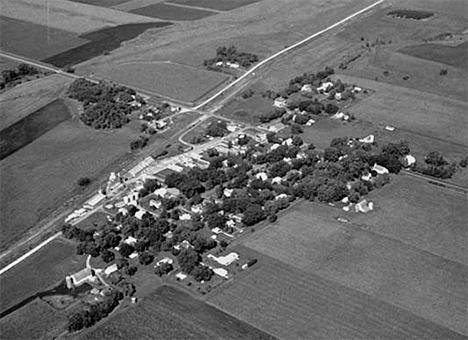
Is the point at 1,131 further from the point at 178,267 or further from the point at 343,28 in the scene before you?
the point at 343,28

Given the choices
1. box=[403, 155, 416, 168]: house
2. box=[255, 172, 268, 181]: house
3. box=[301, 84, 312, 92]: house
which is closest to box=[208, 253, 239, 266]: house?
box=[255, 172, 268, 181]: house

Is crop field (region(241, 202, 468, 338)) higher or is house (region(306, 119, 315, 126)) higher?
house (region(306, 119, 315, 126))

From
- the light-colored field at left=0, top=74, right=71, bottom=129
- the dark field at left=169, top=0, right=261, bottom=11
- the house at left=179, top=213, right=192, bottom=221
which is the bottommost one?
the house at left=179, top=213, right=192, bottom=221

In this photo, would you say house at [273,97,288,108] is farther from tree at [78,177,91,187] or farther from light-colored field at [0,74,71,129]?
light-colored field at [0,74,71,129]

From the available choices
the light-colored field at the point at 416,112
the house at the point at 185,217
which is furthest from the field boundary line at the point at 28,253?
the light-colored field at the point at 416,112

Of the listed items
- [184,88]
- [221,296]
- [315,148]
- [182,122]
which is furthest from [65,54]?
[221,296]

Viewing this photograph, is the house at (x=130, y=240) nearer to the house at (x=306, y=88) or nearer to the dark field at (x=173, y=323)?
the dark field at (x=173, y=323)
